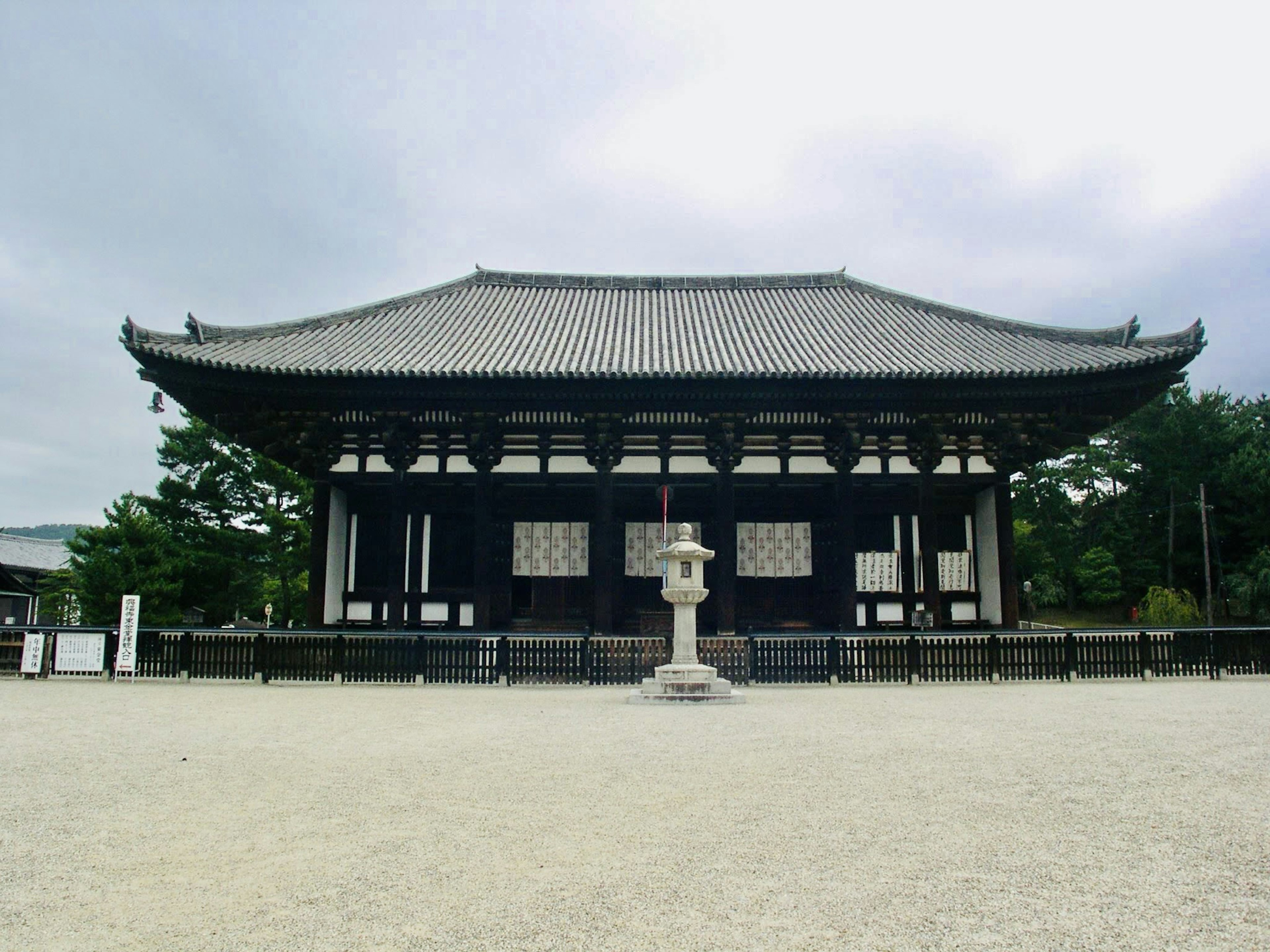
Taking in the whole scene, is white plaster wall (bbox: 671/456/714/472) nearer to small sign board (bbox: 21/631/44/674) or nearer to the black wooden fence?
the black wooden fence

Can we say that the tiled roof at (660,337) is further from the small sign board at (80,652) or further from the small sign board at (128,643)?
the small sign board at (80,652)

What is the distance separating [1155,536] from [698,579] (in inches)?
1695

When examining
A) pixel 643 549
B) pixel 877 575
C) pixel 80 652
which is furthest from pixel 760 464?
pixel 80 652

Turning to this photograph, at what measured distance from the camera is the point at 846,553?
1620cm

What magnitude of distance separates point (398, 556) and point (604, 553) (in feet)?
13.2

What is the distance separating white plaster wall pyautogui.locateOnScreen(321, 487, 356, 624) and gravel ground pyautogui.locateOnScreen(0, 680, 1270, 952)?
8076 mm

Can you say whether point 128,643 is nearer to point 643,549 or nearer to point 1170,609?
point 643,549

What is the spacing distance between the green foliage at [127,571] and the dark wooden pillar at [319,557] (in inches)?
686

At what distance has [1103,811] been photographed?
514 cm

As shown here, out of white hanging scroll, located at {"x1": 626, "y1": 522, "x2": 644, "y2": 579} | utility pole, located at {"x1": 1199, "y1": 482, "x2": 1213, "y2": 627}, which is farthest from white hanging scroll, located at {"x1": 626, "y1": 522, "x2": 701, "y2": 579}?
utility pole, located at {"x1": 1199, "y1": 482, "x2": 1213, "y2": 627}

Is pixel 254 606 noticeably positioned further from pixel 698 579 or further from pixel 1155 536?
pixel 1155 536

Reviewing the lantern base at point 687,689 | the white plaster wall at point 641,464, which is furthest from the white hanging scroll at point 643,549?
the lantern base at point 687,689

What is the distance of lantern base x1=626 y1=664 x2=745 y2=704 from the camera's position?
1072cm

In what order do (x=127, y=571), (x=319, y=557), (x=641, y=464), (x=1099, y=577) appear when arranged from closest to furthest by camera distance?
(x=319, y=557) < (x=641, y=464) < (x=127, y=571) < (x=1099, y=577)
